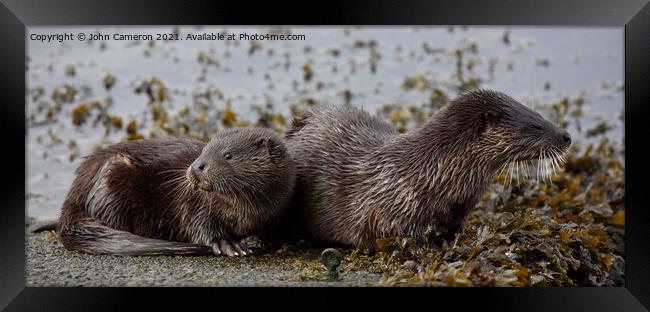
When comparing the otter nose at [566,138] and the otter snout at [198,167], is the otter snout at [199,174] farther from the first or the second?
the otter nose at [566,138]

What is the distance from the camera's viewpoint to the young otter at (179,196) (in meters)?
4.76

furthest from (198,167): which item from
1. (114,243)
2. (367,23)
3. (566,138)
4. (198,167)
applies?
(566,138)

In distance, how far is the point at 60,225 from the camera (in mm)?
5227

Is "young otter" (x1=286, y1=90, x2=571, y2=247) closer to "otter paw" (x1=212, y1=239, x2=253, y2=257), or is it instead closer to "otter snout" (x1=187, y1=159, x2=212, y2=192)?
"otter paw" (x1=212, y1=239, x2=253, y2=257)

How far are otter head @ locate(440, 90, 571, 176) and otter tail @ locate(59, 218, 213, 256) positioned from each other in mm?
1820

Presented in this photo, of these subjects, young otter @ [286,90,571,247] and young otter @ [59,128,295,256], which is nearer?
young otter @ [286,90,571,247]

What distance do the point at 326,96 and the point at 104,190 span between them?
3.71 m

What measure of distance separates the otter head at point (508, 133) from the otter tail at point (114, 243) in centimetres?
182

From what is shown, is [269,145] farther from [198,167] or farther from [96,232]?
[96,232]

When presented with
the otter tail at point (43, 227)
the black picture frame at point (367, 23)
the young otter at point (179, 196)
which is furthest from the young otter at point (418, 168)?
the otter tail at point (43, 227)

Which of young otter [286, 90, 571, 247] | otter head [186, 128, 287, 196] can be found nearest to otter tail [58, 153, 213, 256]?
otter head [186, 128, 287, 196]

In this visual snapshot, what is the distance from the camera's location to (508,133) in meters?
4.57

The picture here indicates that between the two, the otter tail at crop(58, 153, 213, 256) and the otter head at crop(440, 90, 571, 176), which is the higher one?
the otter head at crop(440, 90, 571, 176)

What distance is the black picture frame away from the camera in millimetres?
4129
